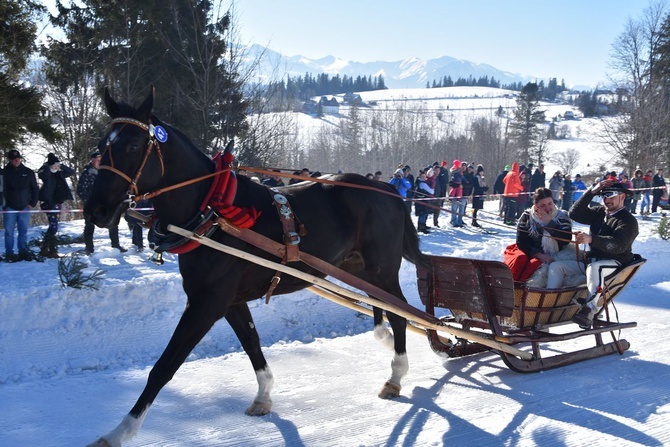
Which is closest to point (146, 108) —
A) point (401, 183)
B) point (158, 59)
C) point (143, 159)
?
point (143, 159)

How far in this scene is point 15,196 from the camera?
35.5ft

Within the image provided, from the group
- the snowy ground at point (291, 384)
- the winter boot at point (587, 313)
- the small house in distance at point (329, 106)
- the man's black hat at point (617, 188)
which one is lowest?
the snowy ground at point (291, 384)

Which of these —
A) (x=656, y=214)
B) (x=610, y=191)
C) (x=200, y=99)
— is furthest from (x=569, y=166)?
(x=610, y=191)

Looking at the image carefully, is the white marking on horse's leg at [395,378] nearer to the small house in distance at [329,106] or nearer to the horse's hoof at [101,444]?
the horse's hoof at [101,444]

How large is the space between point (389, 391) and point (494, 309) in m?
1.37

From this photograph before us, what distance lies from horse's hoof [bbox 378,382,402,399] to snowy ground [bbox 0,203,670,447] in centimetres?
7

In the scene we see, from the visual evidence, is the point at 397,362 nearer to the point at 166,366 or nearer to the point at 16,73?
the point at 166,366

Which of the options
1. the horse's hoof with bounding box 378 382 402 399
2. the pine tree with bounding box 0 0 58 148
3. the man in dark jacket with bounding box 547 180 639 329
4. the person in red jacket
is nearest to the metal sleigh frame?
the man in dark jacket with bounding box 547 180 639 329

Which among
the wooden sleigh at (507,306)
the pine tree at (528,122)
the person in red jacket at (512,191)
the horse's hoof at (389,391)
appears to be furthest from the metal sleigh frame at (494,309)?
the pine tree at (528,122)

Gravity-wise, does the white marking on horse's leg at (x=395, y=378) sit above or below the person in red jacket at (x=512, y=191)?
below

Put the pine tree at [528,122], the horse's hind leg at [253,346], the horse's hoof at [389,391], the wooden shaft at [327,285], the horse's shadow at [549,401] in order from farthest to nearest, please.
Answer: the pine tree at [528,122]
the horse's hoof at [389,391]
the horse's hind leg at [253,346]
the horse's shadow at [549,401]
the wooden shaft at [327,285]

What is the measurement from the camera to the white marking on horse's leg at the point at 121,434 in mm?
4031

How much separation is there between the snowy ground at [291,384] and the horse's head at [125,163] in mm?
1753

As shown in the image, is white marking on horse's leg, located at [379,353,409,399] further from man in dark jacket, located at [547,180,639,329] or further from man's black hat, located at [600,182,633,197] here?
man's black hat, located at [600,182,633,197]
